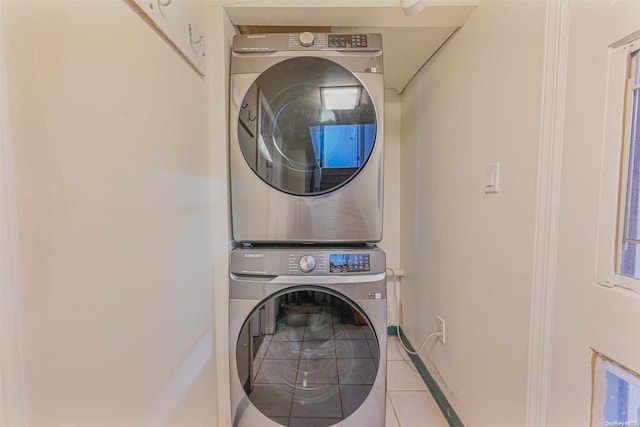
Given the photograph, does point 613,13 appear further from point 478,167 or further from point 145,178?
point 145,178

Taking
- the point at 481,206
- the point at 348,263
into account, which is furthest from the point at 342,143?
the point at 481,206

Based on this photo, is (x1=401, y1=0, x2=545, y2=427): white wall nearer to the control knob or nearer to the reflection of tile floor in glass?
the reflection of tile floor in glass

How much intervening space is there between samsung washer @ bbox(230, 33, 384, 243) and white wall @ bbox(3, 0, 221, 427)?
0.28 metres

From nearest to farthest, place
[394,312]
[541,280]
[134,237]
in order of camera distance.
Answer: [134,237], [541,280], [394,312]

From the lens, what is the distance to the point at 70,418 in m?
0.47

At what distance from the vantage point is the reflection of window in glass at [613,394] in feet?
1.82

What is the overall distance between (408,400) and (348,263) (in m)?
0.93

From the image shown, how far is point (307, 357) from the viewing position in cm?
Answer: 109

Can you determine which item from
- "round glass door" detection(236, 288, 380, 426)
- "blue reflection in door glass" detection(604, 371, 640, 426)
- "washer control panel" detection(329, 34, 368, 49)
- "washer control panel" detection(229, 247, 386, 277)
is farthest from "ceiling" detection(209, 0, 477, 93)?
"blue reflection in door glass" detection(604, 371, 640, 426)

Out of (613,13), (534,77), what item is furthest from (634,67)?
(534,77)

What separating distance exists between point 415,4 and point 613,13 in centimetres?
58

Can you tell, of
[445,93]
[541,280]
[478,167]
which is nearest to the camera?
[541,280]

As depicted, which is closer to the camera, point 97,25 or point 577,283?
point 97,25

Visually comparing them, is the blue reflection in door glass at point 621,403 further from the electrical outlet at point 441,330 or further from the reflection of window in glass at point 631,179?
the electrical outlet at point 441,330
